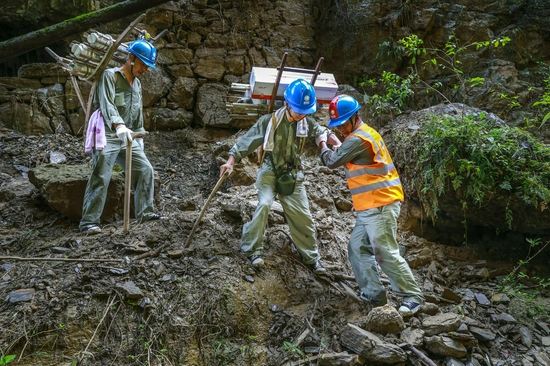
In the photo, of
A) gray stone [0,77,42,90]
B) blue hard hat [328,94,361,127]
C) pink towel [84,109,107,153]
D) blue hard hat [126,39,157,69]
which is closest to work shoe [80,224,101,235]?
pink towel [84,109,107,153]

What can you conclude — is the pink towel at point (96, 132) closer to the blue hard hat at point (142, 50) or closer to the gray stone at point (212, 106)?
the blue hard hat at point (142, 50)

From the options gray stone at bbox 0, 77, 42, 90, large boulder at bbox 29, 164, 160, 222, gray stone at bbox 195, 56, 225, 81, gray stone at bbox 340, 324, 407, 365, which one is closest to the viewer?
gray stone at bbox 340, 324, 407, 365

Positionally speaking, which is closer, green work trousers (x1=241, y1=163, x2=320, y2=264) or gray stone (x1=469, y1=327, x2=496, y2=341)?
gray stone (x1=469, y1=327, x2=496, y2=341)

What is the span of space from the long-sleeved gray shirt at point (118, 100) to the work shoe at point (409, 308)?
3.17 m

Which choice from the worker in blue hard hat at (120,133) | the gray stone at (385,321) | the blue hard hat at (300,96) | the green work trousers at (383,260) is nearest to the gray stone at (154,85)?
the worker in blue hard hat at (120,133)

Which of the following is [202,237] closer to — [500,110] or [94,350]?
Answer: [94,350]

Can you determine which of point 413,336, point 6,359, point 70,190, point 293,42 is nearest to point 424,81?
point 293,42

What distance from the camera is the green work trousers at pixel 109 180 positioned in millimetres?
4055

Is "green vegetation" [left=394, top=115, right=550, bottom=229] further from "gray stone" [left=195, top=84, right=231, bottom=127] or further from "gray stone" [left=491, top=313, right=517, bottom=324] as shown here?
"gray stone" [left=195, top=84, right=231, bottom=127]

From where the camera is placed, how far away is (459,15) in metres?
7.15

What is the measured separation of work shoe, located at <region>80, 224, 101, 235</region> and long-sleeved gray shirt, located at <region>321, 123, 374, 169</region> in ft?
7.86

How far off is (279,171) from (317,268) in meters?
1.05

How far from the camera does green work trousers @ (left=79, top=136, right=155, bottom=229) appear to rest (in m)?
4.05

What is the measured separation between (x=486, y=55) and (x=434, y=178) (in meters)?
3.59
